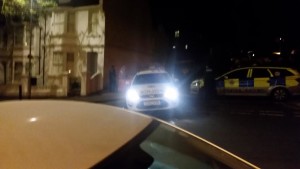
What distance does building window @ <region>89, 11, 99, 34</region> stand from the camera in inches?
1171

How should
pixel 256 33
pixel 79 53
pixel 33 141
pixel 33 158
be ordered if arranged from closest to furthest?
pixel 33 158 → pixel 33 141 → pixel 79 53 → pixel 256 33

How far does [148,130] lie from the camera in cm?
253

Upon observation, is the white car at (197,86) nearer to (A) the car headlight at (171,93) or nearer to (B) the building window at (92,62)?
(A) the car headlight at (171,93)

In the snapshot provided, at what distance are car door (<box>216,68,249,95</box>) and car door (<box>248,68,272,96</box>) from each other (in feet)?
0.92

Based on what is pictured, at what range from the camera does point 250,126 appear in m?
13.3

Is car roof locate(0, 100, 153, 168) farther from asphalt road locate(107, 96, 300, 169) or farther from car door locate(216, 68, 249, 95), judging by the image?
car door locate(216, 68, 249, 95)

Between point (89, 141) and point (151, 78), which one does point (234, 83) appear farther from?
point (89, 141)

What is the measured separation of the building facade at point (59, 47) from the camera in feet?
97.5

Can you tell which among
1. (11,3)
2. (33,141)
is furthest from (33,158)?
(11,3)

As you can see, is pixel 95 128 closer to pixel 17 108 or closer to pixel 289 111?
pixel 17 108

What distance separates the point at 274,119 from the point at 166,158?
41.6 feet

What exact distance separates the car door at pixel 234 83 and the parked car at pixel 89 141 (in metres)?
19.0

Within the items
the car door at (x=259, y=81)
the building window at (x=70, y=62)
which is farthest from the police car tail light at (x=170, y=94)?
the building window at (x=70, y=62)

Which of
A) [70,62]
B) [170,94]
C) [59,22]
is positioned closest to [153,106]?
[170,94]
